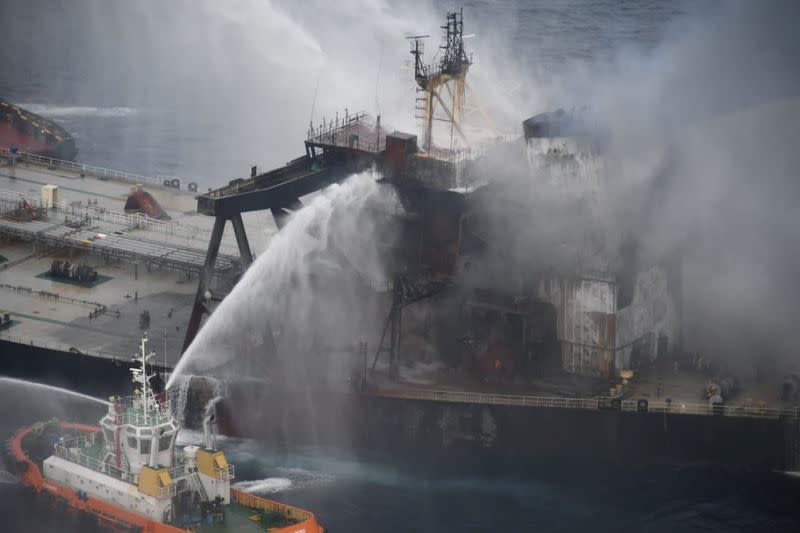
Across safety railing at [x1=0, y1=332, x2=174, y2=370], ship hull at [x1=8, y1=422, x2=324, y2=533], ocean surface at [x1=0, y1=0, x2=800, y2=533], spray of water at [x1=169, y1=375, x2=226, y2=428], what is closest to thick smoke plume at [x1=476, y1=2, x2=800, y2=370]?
ocean surface at [x1=0, y1=0, x2=800, y2=533]

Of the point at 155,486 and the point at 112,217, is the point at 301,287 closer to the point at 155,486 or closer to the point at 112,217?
the point at 155,486

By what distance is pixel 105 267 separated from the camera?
2970 inches

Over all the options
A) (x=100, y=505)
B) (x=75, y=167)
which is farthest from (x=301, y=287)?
(x=75, y=167)

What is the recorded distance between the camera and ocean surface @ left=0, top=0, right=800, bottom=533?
55.1m

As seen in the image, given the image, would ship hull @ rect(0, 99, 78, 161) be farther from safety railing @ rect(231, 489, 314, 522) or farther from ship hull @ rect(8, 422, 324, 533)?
safety railing @ rect(231, 489, 314, 522)

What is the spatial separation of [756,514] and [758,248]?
45.6ft

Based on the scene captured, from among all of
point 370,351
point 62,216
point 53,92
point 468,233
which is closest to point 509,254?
point 468,233

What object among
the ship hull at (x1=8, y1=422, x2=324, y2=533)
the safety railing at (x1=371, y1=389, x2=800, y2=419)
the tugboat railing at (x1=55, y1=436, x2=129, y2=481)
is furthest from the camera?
the safety railing at (x1=371, y1=389, x2=800, y2=419)

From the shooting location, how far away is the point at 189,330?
6225cm

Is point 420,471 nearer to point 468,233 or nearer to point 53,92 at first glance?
point 468,233

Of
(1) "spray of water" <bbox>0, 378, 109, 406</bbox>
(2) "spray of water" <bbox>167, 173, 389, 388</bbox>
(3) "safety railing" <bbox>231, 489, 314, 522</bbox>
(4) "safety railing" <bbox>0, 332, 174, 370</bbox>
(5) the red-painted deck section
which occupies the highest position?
(5) the red-painted deck section

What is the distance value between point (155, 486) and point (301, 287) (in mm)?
18508

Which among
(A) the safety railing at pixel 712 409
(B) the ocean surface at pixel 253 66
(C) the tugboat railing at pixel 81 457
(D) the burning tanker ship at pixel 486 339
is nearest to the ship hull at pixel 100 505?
(C) the tugboat railing at pixel 81 457

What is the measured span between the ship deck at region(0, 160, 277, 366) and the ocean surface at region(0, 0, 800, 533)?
235 inches
